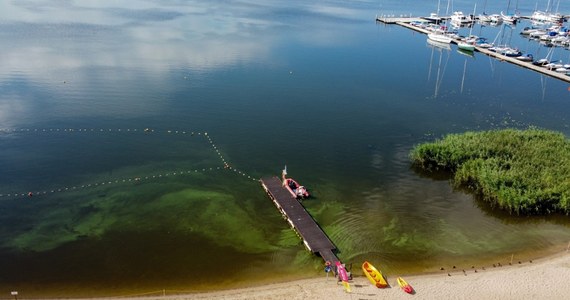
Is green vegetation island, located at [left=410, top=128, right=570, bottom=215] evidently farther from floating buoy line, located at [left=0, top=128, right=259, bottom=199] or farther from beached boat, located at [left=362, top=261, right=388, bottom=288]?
floating buoy line, located at [left=0, top=128, right=259, bottom=199]

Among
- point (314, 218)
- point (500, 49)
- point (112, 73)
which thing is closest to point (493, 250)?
point (314, 218)

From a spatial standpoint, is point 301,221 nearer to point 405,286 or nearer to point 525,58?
point 405,286

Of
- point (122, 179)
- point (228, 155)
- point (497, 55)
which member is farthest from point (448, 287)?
point (497, 55)

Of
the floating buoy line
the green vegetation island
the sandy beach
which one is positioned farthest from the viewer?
the floating buoy line

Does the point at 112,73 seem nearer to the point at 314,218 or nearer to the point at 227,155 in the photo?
the point at 227,155

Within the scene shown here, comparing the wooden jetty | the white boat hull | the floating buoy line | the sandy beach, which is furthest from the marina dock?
the floating buoy line

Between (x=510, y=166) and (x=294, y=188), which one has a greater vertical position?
(x=510, y=166)
